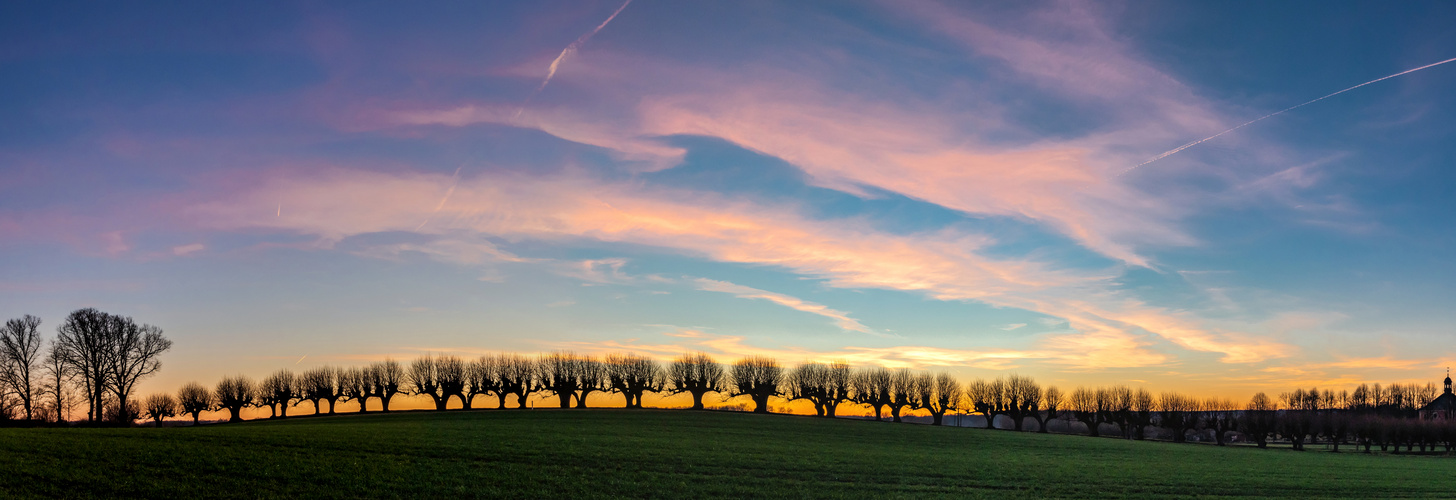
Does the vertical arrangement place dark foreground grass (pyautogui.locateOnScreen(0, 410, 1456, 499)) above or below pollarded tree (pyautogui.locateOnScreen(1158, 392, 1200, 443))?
above

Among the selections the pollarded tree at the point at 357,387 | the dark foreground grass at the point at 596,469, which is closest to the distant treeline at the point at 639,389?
the pollarded tree at the point at 357,387

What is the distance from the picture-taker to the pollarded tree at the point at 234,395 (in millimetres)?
140625

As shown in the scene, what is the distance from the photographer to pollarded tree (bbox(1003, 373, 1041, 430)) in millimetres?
159125

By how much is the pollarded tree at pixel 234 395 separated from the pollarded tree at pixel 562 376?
52.6m

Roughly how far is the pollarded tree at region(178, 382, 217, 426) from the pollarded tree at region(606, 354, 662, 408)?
73323mm

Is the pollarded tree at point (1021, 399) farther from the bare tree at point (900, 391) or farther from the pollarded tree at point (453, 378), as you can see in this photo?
the pollarded tree at point (453, 378)

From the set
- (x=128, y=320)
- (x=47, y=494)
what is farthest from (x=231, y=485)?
(x=128, y=320)

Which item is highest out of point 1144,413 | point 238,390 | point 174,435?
point 174,435

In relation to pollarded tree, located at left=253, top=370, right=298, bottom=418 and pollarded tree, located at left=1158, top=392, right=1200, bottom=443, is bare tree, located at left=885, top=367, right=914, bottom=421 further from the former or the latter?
pollarded tree, located at left=253, top=370, right=298, bottom=418

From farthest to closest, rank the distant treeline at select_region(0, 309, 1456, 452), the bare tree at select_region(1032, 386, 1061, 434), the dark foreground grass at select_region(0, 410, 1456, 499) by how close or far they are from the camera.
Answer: the bare tree at select_region(1032, 386, 1061, 434)
the distant treeline at select_region(0, 309, 1456, 452)
the dark foreground grass at select_region(0, 410, 1456, 499)

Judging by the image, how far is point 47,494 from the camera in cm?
2866

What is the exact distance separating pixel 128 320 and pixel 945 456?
109 metres

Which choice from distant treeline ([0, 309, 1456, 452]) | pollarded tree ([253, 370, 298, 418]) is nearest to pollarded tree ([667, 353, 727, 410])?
distant treeline ([0, 309, 1456, 452])

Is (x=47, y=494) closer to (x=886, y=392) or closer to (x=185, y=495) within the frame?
(x=185, y=495)
